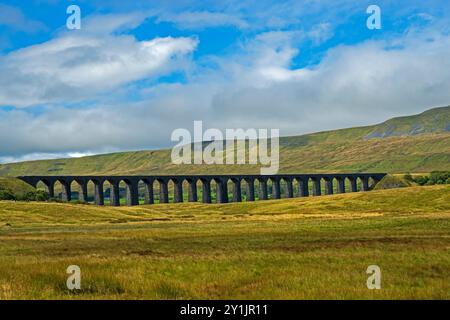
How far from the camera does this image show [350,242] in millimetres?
36844

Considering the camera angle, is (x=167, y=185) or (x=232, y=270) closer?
(x=232, y=270)

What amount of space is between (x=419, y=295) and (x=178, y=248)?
21.6 metres

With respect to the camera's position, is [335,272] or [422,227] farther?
[422,227]

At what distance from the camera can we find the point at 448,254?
27.7m

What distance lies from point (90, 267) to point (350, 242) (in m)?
19.0

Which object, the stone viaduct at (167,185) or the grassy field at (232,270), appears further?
the stone viaduct at (167,185)

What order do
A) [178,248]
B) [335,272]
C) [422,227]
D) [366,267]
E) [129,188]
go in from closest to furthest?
[335,272]
[366,267]
[178,248]
[422,227]
[129,188]

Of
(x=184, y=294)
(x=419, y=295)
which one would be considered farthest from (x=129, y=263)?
(x=419, y=295)

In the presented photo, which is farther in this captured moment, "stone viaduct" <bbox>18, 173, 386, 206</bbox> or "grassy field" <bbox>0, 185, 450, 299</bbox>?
"stone viaduct" <bbox>18, 173, 386, 206</bbox>

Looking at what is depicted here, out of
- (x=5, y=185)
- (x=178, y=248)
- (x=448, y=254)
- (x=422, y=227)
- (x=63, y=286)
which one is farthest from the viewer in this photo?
(x=5, y=185)

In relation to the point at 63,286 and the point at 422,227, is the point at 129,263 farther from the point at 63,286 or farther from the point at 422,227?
the point at 422,227
